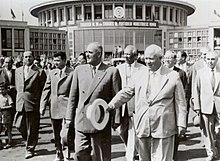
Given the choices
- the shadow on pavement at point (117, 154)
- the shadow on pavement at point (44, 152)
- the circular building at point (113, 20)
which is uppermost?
the circular building at point (113, 20)

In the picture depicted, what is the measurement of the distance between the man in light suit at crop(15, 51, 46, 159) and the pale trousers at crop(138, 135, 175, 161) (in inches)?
121

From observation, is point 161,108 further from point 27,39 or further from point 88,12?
point 88,12

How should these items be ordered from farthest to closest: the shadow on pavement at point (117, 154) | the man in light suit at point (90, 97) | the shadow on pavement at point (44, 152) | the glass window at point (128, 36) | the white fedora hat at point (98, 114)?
the glass window at point (128, 36) < the shadow on pavement at point (44, 152) < the shadow on pavement at point (117, 154) < the man in light suit at point (90, 97) < the white fedora hat at point (98, 114)

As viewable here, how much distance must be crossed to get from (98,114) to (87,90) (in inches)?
17.6

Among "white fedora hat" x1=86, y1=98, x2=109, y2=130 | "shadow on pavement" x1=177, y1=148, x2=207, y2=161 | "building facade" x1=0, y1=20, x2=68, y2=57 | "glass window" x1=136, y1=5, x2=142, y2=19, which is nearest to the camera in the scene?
"white fedora hat" x1=86, y1=98, x2=109, y2=130

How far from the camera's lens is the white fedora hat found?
404cm

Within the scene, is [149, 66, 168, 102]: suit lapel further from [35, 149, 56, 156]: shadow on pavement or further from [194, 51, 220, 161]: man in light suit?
[35, 149, 56, 156]: shadow on pavement

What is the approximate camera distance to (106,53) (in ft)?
196

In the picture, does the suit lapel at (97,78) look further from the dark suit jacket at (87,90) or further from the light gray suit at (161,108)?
the light gray suit at (161,108)

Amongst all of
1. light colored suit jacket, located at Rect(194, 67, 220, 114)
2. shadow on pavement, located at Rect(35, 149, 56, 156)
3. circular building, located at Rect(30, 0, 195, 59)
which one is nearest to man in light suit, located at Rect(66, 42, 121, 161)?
light colored suit jacket, located at Rect(194, 67, 220, 114)

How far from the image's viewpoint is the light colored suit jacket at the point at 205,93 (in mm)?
5824

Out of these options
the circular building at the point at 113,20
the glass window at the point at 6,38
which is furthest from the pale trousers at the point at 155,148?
the glass window at the point at 6,38

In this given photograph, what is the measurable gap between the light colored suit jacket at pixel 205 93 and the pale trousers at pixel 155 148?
1951 mm

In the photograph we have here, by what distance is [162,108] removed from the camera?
13.3 ft
